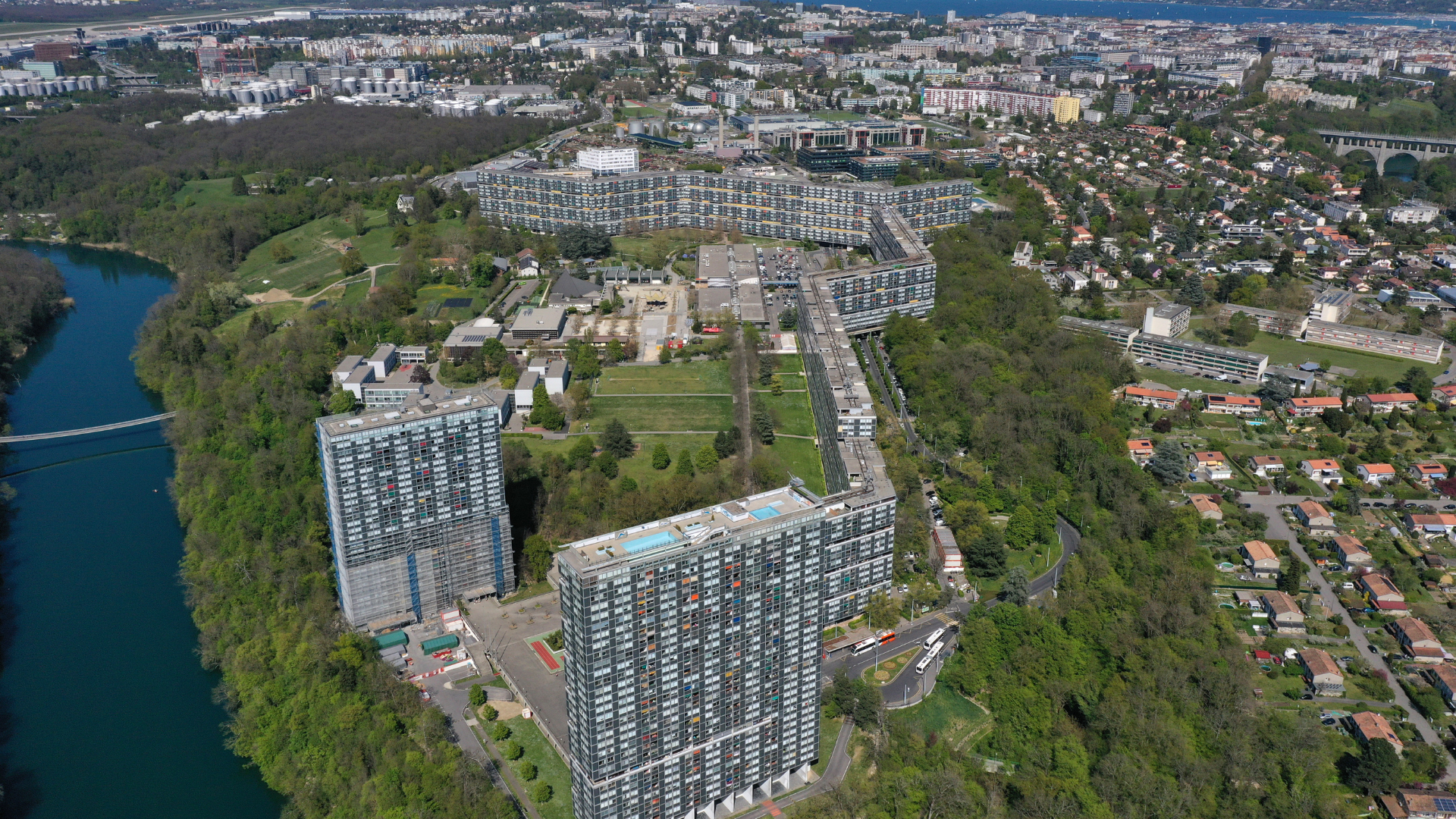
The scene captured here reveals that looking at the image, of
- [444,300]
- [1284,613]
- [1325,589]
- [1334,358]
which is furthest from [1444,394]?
[444,300]

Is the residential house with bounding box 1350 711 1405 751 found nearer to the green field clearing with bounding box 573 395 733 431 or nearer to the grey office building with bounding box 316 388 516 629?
Answer: the green field clearing with bounding box 573 395 733 431

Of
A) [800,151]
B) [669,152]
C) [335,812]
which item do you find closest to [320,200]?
[669,152]

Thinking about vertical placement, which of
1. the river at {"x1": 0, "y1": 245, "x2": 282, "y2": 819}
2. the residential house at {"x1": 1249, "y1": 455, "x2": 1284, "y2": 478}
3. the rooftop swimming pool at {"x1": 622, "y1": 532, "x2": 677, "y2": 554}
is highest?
the rooftop swimming pool at {"x1": 622, "y1": 532, "x2": 677, "y2": 554}

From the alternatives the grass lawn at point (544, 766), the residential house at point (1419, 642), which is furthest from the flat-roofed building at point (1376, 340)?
the grass lawn at point (544, 766)

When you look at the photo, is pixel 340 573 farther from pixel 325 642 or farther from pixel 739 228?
pixel 739 228

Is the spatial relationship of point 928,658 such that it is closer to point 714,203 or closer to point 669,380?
point 669,380

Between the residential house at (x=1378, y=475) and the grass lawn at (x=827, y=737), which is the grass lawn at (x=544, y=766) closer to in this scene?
the grass lawn at (x=827, y=737)

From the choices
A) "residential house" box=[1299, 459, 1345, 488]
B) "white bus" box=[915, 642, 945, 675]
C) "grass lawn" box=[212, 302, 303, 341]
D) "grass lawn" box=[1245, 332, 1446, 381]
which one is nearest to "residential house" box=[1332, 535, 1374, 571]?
"residential house" box=[1299, 459, 1345, 488]
